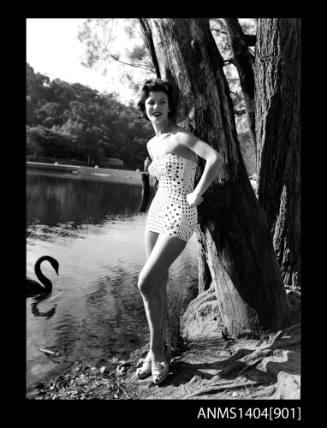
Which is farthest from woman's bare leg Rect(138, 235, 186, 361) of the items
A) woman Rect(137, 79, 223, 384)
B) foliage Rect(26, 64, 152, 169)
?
foliage Rect(26, 64, 152, 169)

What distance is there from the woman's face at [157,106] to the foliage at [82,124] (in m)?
35.9

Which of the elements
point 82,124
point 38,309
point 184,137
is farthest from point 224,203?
point 82,124

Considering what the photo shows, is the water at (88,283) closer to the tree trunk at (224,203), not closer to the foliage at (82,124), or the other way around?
the tree trunk at (224,203)

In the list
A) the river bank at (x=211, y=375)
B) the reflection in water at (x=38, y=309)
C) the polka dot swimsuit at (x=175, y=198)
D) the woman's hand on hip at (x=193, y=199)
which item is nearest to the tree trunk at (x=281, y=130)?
the river bank at (x=211, y=375)

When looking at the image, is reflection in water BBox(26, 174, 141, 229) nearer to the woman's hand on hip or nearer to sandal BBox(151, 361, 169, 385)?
sandal BBox(151, 361, 169, 385)

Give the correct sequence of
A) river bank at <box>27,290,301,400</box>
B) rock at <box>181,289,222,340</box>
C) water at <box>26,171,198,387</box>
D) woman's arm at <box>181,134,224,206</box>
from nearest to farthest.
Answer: woman's arm at <box>181,134,224,206</box> < river bank at <box>27,290,301,400</box> < rock at <box>181,289,222,340</box> < water at <box>26,171,198,387</box>

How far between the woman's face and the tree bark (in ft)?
6.87

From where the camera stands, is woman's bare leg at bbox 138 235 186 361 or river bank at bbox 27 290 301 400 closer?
woman's bare leg at bbox 138 235 186 361

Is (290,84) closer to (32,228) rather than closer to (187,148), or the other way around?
(187,148)

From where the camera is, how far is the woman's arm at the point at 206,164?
7.16 feet

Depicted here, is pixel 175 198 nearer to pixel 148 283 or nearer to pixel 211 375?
pixel 148 283

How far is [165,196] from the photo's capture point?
238 centimetres

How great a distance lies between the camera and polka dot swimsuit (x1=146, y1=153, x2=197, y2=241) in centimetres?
232
